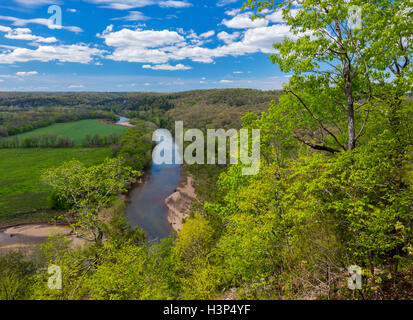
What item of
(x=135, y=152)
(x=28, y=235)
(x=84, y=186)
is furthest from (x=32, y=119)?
(x=84, y=186)

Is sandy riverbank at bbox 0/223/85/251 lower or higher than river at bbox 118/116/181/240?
lower

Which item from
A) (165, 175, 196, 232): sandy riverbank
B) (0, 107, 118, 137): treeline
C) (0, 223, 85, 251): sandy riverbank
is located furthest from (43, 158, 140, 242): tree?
(0, 107, 118, 137): treeline

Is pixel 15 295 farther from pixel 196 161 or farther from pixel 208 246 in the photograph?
pixel 196 161

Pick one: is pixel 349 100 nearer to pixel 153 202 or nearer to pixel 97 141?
pixel 153 202

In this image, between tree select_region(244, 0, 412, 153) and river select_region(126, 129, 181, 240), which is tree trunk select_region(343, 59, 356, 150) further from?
river select_region(126, 129, 181, 240)

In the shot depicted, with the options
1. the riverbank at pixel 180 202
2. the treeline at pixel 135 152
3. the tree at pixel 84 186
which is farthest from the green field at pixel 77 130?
the tree at pixel 84 186

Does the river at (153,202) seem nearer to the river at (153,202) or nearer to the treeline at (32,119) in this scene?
the river at (153,202)
